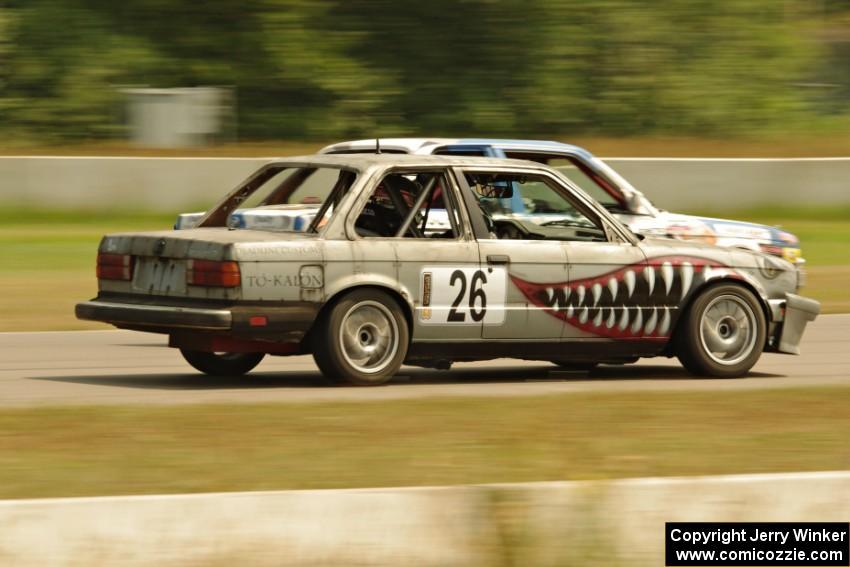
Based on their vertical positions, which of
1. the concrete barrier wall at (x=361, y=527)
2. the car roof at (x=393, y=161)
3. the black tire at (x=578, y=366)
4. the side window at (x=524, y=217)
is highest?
the car roof at (x=393, y=161)

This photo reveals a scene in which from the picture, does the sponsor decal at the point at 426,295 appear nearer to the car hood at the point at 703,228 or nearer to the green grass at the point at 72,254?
the car hood at the point at 703,228

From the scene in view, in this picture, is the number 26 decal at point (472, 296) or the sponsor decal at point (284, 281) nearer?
the sponsor decal at point (284, 281)

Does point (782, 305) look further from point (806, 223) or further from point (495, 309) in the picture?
point (806, 223)

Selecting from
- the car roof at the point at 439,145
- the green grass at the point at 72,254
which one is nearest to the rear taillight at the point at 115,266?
the car roof at the point at 439,145

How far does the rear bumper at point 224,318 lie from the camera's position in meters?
9.33

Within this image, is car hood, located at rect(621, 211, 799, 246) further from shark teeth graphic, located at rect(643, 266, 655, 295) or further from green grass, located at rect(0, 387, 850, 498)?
green grass, located at rect(0, 387, 850, 498)

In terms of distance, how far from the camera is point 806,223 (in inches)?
1022

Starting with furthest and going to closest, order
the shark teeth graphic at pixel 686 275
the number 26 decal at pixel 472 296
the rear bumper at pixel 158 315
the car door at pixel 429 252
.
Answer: the shark teeth graphic at pixel 686 275, the number 26 decal at pixel 472 296, the car door at pixel 429 252, the rear bumper at pixel 158 315

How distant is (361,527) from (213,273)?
13.1ft

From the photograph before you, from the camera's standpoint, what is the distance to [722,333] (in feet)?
35.9

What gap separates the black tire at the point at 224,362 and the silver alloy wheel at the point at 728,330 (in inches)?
116

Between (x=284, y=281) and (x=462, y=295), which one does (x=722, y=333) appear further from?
(x=284, y=281)

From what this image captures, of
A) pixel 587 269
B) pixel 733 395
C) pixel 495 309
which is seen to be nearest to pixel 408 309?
pixel 495 309

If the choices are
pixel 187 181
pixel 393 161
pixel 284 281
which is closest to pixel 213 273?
pixel 284 281
